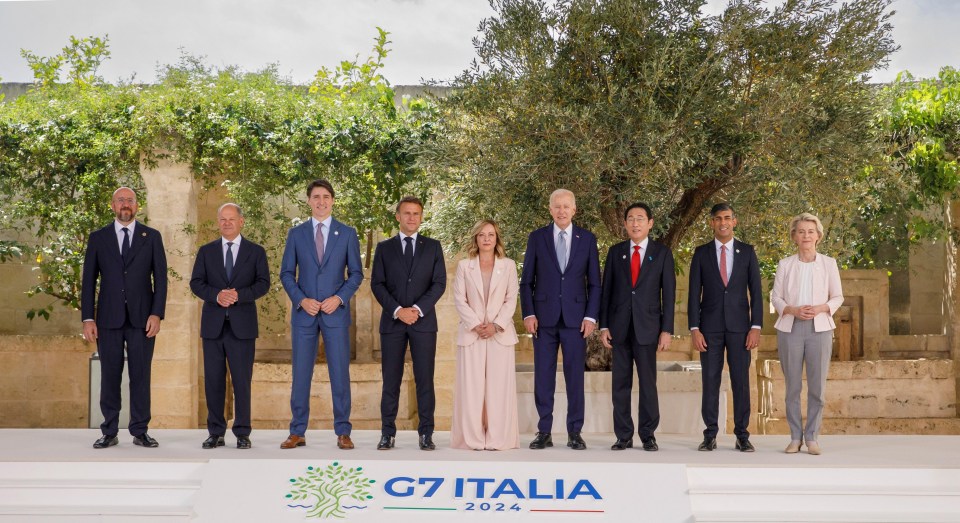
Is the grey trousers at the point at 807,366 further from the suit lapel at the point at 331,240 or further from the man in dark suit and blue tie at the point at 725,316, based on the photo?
the suit lapel at the point at 331,240

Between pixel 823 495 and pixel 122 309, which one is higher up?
pixel 122 309

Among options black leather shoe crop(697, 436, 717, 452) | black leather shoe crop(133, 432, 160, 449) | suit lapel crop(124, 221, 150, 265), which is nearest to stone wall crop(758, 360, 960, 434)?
black leather shoe crop(697, 436, 717, 452)

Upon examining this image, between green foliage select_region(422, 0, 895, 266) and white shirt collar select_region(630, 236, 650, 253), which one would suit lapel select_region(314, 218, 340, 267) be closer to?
green foliage select_region(422, 0, 895, 266)

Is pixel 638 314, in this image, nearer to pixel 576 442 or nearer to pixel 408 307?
pixel 576 442

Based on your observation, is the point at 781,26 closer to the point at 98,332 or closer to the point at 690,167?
the point at 690,167

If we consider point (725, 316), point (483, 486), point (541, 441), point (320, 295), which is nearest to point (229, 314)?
point (320, 295)

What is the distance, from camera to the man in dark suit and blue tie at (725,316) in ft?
18.0

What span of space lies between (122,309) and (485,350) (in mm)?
2289

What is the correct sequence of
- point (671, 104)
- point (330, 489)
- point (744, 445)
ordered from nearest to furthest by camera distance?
point (330, 489) < point (744, 445) < point (671, 104)

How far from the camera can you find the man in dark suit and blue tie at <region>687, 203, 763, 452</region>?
5.50m

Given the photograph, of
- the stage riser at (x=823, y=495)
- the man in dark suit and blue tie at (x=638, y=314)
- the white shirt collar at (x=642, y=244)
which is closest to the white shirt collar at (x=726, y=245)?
the man in dark suit and blue tie at (x=638, y=314)

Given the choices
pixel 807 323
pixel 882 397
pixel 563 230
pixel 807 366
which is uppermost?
pixel 563 230

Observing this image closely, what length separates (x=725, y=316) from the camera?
5477 mm

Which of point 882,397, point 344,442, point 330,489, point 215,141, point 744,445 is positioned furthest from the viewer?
point 882,397
